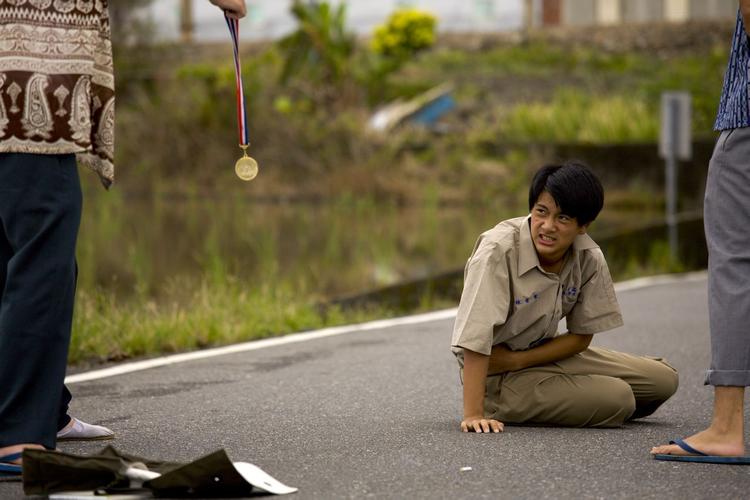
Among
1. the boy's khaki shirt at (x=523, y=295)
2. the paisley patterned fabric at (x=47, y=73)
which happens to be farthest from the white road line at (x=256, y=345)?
the paisley patterned fabric at (x=47, y=73)

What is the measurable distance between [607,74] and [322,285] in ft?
70.9

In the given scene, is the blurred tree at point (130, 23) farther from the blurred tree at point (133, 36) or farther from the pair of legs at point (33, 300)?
the pair of legs at point (33, 300)

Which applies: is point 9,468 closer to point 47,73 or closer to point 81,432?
point 81,432

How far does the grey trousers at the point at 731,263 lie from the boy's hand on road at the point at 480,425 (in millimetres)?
974

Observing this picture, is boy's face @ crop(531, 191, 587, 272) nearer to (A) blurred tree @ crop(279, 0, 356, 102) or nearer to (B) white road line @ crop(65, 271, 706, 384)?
(B) white road line @ crop(65, 271, 706, 384)

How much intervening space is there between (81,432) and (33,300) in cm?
91

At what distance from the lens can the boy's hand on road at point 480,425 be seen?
535cm

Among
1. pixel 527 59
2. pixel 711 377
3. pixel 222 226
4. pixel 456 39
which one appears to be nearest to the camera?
pixel 711 377

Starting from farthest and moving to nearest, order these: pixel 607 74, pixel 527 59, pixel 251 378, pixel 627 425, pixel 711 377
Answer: pixel 527 59 < pixel 607 74 < pixel 251 378 < pixel 627 425 < pixel 711 377

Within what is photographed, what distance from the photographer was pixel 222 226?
20.2m

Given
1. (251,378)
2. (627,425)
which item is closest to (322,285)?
(251,378)

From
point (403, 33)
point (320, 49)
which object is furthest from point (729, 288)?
point (403, 33)

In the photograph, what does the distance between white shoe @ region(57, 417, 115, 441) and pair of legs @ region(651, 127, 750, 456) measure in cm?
216

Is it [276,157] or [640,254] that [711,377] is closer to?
[640,254]
